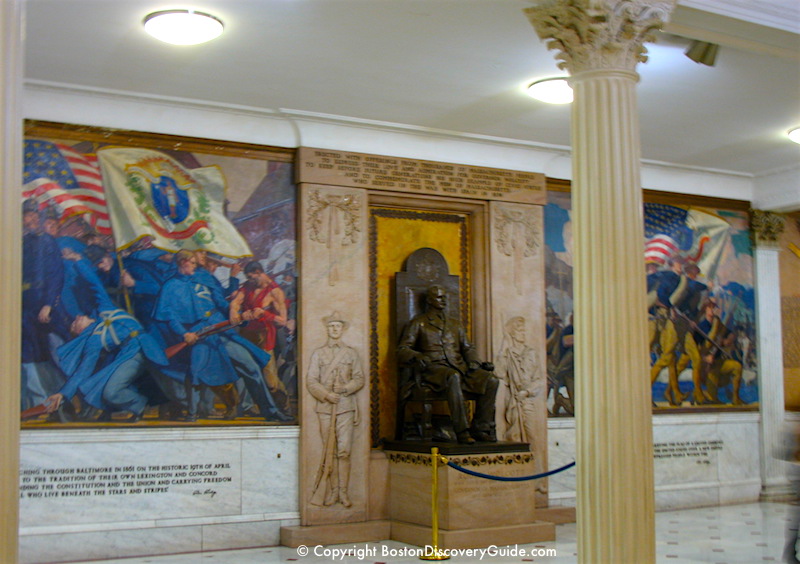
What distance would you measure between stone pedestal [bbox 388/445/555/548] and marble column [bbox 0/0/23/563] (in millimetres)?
6473

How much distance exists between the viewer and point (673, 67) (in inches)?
387

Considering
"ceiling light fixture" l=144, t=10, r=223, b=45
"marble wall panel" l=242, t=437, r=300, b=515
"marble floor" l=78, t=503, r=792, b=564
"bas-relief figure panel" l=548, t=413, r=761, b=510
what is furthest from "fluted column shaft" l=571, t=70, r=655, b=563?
"bas-relief figure panel" l=548, t=413, r=761, b=510

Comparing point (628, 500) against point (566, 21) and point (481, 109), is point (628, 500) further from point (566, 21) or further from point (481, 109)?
point (481, 109)

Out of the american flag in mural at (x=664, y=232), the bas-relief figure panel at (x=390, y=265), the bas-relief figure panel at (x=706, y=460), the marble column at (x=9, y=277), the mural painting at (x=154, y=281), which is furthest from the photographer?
the american flag in mural at (x=664, y=232)

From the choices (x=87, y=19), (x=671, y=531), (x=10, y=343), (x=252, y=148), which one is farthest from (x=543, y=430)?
(x=10, y=343)

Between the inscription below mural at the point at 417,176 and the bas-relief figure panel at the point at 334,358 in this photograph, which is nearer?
the bas-relief figure panel at the point at 334,358

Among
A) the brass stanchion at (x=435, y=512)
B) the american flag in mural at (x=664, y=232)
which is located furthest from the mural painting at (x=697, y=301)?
the brass stanchion at (x=435, y=512)

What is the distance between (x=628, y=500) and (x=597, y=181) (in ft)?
7.60

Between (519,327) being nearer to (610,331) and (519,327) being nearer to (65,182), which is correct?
(610,331)

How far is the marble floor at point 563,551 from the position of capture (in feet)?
31.7

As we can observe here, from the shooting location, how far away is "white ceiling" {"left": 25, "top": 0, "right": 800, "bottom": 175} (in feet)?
27.0

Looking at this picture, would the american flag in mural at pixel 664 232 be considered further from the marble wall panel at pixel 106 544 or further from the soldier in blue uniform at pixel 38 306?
the soldier in blue uniform at pixel 38 306

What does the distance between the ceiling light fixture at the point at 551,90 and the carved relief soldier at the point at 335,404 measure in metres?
3.60

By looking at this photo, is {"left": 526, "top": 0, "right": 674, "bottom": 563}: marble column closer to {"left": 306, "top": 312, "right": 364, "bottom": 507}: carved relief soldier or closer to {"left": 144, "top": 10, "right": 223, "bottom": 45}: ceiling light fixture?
{"left": 144, "top": 10, "right": 223, "bottom": 45}: ceiling light fixture
